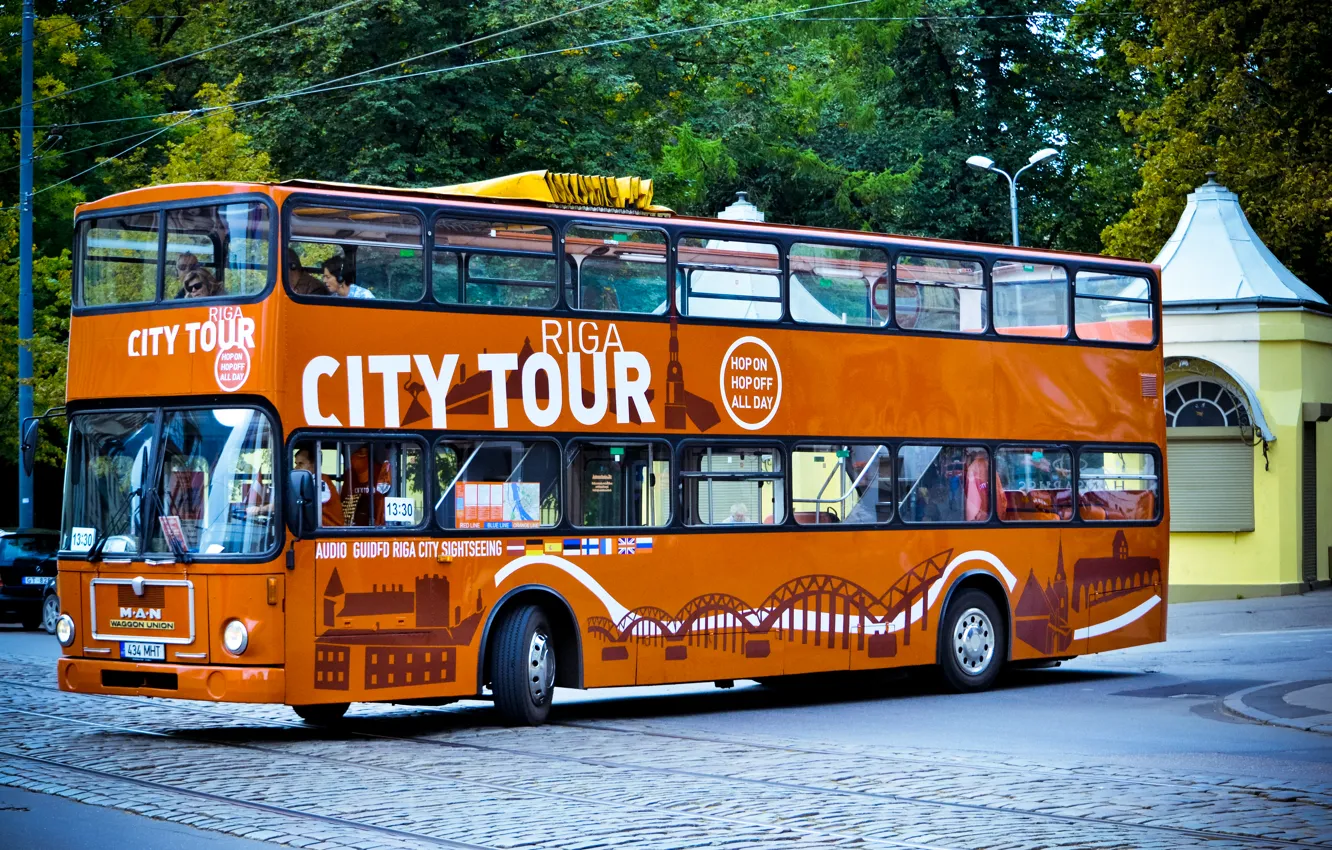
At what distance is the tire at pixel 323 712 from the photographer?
15672mm

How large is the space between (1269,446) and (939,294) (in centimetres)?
1539

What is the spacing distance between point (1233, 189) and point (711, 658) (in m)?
25.7

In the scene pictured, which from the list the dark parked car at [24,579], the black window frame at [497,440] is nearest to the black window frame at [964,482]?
the black window frame at [497,440]

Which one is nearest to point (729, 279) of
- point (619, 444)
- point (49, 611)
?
point (619, 444)

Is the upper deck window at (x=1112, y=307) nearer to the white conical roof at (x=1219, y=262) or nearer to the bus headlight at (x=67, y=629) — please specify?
the bus headlight at (x=67, y=629)

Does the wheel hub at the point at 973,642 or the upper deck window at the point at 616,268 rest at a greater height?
the upper deck window at the point at 616,268

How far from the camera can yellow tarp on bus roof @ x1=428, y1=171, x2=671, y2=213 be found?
16.1 metres

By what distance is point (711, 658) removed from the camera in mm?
16688

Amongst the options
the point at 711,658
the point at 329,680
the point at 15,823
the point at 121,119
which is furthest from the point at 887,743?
the point at 121,119

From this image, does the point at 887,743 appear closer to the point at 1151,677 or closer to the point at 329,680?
the point at 329,680

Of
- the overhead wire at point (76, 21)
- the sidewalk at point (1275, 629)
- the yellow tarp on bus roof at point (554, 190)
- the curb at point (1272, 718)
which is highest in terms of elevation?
the overhead wire at point (76, 21)

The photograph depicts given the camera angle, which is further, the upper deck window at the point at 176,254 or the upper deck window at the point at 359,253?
the upper deck window at the point at 359,253

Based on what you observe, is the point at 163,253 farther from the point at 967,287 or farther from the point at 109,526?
the point at 967,287

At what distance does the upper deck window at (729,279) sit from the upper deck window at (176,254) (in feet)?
13.0
